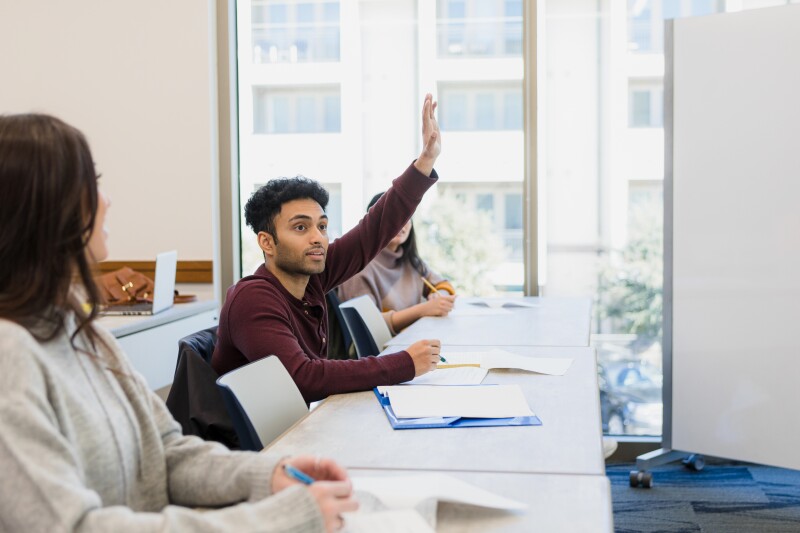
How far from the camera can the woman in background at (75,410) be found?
0.99 metres

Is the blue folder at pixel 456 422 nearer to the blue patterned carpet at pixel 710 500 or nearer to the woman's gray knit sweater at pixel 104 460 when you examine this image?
the woman's gray knit sweater at pixel 104 460

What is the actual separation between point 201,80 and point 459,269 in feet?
5.23

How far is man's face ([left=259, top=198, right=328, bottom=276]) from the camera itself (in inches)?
97.3

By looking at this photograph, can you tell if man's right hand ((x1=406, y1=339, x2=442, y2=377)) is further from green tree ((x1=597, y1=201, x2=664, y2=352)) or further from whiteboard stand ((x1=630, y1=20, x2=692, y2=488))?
green tree ((x1=597, y1=201, x2=664, y2=352))

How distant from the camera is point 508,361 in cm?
246

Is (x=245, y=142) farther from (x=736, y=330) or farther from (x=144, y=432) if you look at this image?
(x=144, y=432)

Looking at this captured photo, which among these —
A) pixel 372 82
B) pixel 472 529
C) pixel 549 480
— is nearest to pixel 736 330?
pixel 372 82

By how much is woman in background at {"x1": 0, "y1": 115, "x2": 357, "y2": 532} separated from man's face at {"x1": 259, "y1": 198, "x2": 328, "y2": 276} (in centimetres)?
120

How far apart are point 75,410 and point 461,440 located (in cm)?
79

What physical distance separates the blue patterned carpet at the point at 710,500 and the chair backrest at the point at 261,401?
176 cm

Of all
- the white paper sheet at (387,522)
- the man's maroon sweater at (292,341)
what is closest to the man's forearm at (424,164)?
the man's maroon sweater at (292,341)

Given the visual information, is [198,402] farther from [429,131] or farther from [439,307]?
[439,307]

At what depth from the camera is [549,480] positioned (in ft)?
4.65

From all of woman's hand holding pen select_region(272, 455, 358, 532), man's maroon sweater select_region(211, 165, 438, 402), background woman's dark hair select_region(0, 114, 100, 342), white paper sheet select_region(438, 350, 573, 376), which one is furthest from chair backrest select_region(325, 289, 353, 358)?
background woman's dark hair select_region(0, 114, 100, 342)
